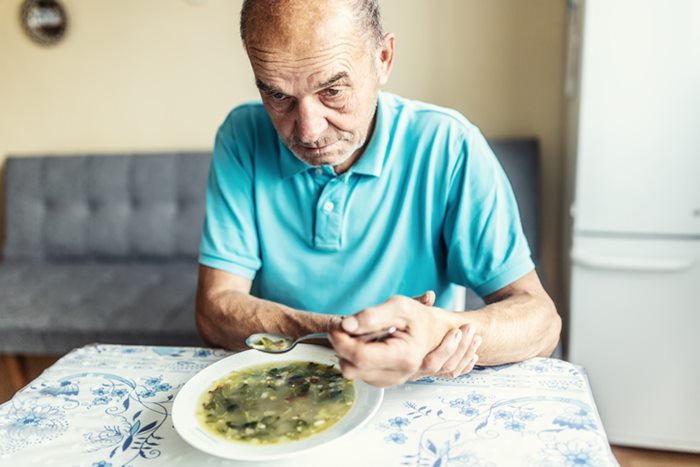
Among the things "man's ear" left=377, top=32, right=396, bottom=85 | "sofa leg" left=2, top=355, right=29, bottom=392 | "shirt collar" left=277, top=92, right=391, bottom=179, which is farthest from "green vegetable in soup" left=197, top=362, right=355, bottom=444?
"sofa leg" left=2, top=355, right=29, bottom=392

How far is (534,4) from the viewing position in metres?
2.46

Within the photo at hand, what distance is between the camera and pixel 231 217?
1307 mm

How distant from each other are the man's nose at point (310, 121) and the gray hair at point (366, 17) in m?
0.16

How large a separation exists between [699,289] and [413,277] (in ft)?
3.88

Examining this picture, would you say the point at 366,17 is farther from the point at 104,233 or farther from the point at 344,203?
the point at 104,233

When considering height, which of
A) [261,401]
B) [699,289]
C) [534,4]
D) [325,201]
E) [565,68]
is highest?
[534,4]

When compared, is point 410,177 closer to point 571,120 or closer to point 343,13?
point 343,13

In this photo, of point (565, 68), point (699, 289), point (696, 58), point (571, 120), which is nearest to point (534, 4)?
point (565, 68)

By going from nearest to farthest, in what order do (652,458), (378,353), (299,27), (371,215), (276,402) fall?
(378,353)
(276,402)
(299,27)
(371,215)
(652,458)

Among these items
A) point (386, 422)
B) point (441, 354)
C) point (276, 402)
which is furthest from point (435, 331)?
point (276, 402)

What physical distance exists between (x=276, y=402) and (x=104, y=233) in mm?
2283

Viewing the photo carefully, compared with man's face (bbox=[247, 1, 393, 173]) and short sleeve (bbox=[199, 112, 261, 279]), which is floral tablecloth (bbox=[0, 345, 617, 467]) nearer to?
short sleeve (bbox=[199, 112, 261, 279])

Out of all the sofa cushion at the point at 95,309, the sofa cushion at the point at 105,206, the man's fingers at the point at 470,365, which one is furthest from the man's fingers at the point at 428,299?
the sofa cushion at the point at 105,206

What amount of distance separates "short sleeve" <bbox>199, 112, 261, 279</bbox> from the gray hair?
31cm
